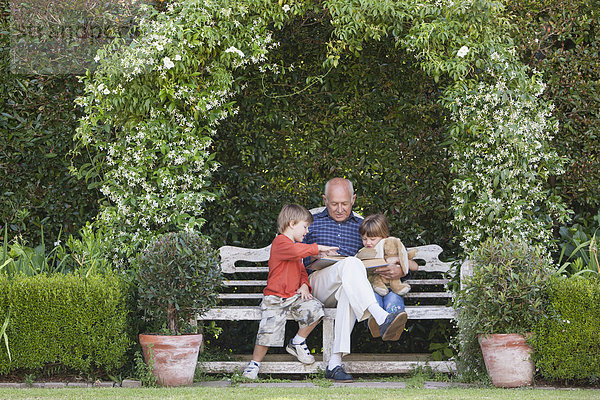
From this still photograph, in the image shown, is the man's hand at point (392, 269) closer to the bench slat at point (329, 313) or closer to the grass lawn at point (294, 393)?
the bench slat at point (329, 313)

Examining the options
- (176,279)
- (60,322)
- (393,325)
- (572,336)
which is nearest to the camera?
(572,336)

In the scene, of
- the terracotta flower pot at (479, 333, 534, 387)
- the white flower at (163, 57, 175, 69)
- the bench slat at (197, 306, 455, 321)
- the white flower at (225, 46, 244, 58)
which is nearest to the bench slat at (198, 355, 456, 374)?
the bench slat at (197, 306, 455, 321)

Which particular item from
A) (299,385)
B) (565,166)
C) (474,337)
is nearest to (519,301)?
(474,337)

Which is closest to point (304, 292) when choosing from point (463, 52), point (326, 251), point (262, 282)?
point (326, 251)

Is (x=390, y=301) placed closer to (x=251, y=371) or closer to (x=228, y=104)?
(x=251, y=371)

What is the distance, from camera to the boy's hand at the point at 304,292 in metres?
4.73

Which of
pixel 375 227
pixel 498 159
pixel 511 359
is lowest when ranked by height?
pixel 511 359

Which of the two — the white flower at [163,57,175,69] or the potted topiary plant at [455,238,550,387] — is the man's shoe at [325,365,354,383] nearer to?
the potted topiary plant at [455,238,550,387]

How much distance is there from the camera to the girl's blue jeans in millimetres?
4672

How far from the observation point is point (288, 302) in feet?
15.4

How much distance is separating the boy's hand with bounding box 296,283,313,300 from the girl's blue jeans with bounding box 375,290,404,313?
46 centimetres

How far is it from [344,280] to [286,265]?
0.45 metres

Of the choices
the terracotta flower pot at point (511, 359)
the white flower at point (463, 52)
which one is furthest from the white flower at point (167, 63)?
the terracotta flower pot at point (511, 359)

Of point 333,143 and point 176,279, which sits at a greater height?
point 333,143
